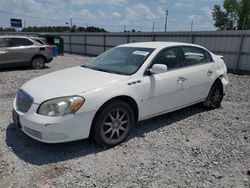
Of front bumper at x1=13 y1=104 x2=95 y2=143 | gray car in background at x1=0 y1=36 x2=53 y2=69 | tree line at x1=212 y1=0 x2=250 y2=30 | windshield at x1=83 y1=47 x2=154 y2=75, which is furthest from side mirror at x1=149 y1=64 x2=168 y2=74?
tree line at x1=212 y1=0 x2=250 y2=30

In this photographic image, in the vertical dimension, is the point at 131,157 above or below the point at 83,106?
below

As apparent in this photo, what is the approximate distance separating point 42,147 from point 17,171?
57 centimetres

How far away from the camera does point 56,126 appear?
9.28 ft

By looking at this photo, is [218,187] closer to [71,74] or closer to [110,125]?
[110,125]

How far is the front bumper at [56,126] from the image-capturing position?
2.83 meters

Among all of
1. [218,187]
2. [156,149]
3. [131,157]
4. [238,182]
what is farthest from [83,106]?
[238,182]

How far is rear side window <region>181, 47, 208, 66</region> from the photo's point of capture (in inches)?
173

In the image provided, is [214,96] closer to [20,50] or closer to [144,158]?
[144,158]

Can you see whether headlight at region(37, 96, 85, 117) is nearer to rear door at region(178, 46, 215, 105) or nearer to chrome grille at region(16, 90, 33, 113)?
chrome grille at region(16, 90, 33, 113)

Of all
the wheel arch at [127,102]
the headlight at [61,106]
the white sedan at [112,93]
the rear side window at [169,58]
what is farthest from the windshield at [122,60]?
the headlight at [61,106]

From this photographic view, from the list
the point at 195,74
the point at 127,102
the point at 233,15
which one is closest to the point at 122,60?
the point at 127,102

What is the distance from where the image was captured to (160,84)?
3.74 m

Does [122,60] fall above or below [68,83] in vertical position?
above

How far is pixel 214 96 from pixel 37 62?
8665 millimetres
